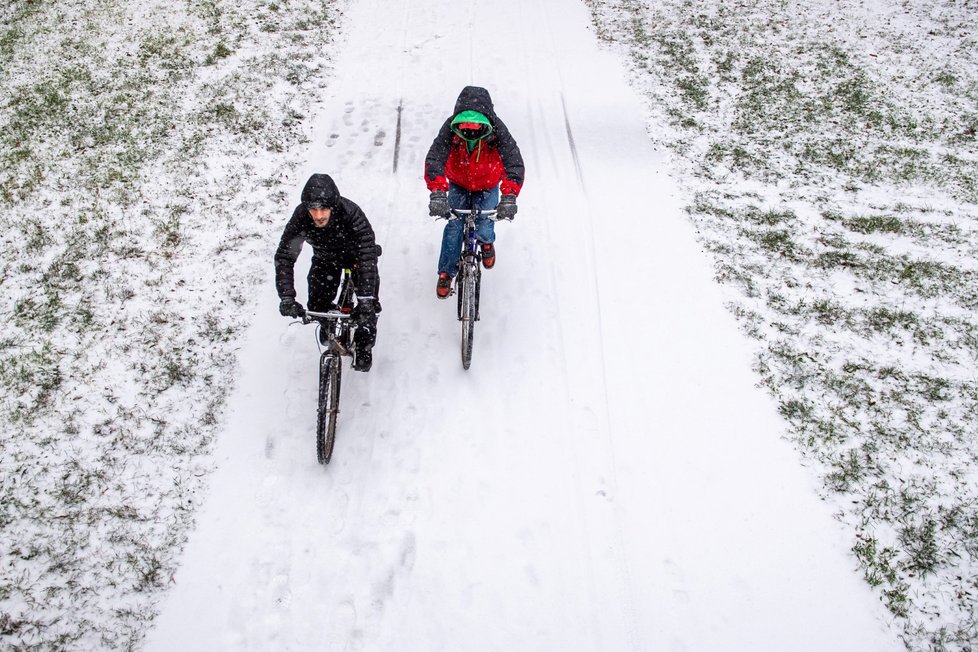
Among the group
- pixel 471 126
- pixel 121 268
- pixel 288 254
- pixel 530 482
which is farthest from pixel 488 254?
pixel 121 268

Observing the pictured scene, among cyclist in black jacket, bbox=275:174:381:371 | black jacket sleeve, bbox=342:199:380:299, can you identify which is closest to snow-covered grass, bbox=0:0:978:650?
cyclist in black jacket, bbox=275:174:381:371

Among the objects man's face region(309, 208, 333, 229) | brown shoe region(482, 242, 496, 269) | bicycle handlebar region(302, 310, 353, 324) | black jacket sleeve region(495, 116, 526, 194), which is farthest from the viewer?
brown shoe region(482, 242, 496, 269)

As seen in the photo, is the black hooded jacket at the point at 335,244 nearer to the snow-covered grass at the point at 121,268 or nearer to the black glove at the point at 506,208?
the black glove at the point at 506,208

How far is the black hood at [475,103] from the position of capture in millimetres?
6016

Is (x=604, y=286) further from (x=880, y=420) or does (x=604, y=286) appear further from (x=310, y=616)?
(x=310, y=616)

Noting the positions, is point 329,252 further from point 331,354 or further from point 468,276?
point 468,276

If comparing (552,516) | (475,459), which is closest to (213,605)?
(475,459)

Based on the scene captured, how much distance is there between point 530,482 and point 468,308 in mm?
2041

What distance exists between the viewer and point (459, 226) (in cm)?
653

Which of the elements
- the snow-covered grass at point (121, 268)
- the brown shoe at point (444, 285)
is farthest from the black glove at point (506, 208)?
the snow-covered grass at point (121, 268)

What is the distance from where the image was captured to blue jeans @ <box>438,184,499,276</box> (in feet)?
21.5

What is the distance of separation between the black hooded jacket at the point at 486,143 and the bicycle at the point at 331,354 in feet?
4.96

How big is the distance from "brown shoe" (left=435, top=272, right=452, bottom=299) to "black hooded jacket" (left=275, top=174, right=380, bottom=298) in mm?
1500

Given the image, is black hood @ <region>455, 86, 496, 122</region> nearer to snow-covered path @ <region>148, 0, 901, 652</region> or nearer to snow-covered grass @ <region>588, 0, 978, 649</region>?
snow-covered path @ <region>148, 0, 901, 652</region>
